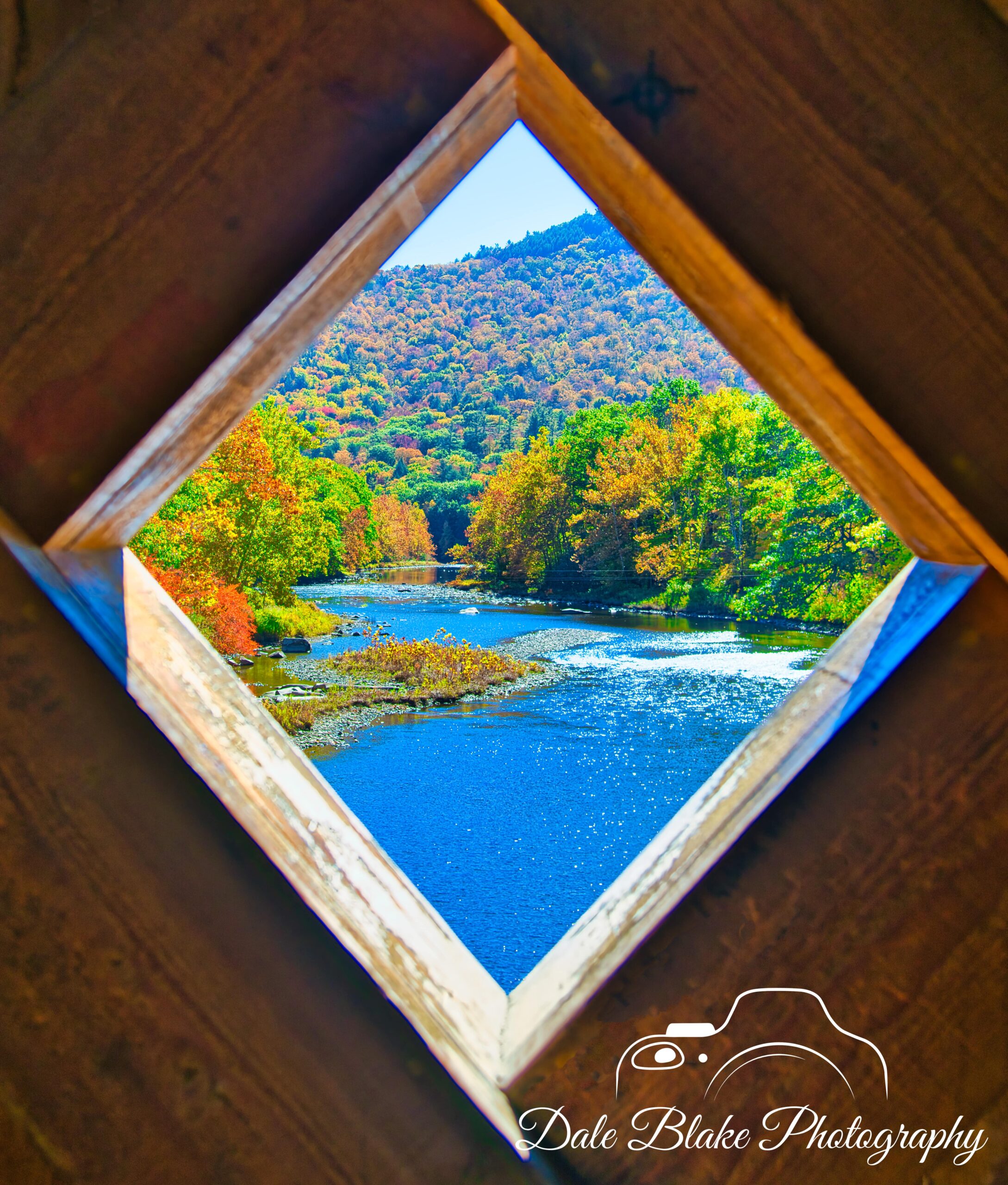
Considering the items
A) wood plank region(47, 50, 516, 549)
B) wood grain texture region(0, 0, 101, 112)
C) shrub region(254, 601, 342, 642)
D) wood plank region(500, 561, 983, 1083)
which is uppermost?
shrub region(254, 601, 342, 642)

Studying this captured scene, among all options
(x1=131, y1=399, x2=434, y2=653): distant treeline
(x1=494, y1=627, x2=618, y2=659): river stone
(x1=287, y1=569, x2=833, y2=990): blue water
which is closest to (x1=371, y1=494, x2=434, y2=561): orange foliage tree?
(x1=131, y1=399, x2=434, y2=653): distant treeline

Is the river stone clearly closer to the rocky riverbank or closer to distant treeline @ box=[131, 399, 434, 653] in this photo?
the rocky riverbank

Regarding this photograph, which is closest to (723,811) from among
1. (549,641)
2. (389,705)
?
(389,705)

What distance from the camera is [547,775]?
44.3 ft

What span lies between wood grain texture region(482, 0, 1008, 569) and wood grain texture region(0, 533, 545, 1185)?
0.33 meters

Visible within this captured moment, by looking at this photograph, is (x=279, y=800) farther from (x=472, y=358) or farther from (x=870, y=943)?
(x=472, y=358)

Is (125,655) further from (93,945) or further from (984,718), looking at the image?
(984,718)

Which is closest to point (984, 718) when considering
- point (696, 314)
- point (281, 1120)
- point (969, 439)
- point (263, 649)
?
point (969, 439)

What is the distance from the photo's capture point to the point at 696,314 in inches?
15.8

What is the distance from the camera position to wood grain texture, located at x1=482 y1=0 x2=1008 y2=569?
322 mm

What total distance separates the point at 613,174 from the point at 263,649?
21226 mm

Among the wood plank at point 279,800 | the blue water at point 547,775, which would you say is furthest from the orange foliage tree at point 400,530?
the wood plank at point 279,800

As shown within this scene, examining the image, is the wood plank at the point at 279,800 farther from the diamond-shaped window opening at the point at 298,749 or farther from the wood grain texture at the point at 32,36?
the wood grain texture at the point at 32,36

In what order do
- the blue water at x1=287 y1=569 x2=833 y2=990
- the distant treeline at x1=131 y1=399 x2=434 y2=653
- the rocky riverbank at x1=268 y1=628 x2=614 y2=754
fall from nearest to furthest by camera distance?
the blue water at x1=287 y1=569 x2=833 y2=990 → the distant treeline at x1=131 y1=399 x2=434 y2=653 → the rocky riverbank at x1=268 y1=628 x2=614 y2=754
